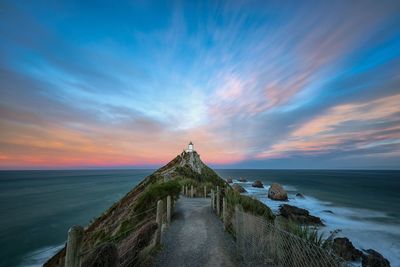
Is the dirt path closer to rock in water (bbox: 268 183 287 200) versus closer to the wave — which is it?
the wave

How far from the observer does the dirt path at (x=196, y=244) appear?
6.67 metres

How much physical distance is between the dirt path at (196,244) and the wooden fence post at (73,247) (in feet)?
11.8

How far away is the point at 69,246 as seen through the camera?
3264 millimetres

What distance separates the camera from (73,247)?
10.9ft

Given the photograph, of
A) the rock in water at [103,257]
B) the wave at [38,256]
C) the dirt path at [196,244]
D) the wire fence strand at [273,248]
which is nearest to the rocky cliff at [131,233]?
the rock in water at [103,257]

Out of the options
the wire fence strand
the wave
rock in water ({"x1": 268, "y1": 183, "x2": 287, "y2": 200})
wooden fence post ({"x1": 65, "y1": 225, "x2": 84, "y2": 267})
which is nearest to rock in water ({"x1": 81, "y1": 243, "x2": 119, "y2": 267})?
wooden fence post ({"x1": 65, "y1": 225, "x2": 84, "y2": 267})

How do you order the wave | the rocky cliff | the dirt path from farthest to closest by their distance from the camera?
1. the wave
2. the dirt path
3. the rocky cliff

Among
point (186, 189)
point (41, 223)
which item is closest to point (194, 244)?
point (186, 189)

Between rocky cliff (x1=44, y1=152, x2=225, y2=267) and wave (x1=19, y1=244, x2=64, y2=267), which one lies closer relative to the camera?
rocky cliff (x1=44, y1=152, x2=225, y2=267)

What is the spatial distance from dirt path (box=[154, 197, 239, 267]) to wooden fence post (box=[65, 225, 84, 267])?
3.60 m

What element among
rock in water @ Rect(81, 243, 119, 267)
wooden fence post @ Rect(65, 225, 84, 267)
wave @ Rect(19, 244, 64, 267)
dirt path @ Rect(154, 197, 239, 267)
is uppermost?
wooden fence post @ Rect(65, 225, 84, 267)

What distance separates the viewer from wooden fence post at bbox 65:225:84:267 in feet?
10.7

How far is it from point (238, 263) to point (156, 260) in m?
2.47

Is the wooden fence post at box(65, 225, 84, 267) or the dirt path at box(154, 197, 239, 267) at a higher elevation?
the wooden fence post at box(65, 225, 84, 267)
